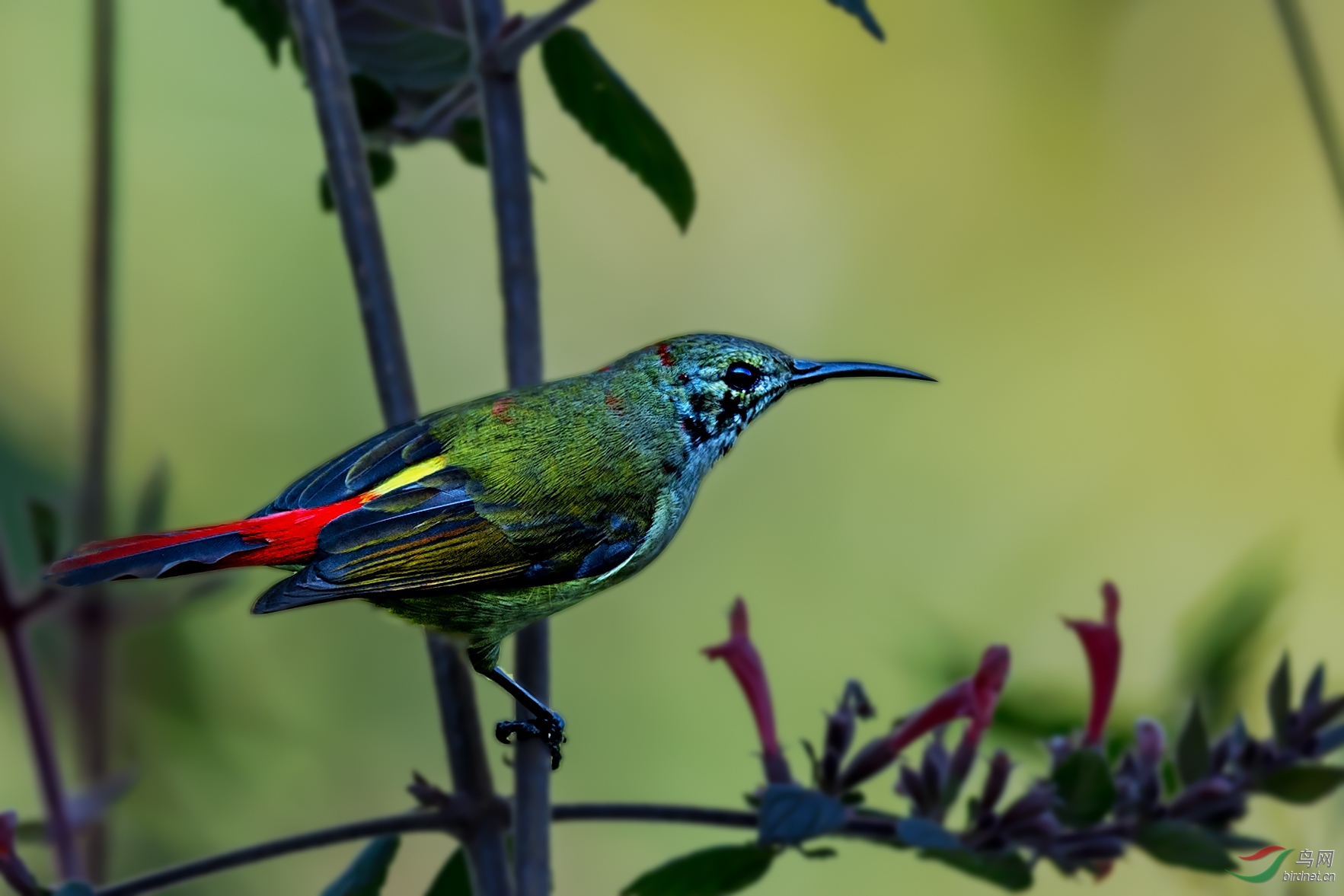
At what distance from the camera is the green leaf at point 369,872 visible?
53.0 inches

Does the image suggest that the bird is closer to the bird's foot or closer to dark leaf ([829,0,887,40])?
the bird's foot

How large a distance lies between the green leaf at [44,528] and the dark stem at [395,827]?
52cm

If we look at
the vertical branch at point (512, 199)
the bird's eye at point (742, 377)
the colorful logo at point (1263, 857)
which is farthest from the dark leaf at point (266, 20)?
the colorful logo at point (1263, 857)

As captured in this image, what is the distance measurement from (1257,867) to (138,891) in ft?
3.68

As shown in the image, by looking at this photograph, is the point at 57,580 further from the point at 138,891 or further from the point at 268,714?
the point at 268,714

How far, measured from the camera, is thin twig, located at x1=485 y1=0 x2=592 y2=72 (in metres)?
1.29

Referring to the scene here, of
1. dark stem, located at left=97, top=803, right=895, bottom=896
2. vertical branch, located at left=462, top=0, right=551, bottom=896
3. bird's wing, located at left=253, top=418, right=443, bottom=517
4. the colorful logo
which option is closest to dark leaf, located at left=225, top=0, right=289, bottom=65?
vertical branch, located at left=462, top=0, right=551, bottom=896

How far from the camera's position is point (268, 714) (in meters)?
3.04

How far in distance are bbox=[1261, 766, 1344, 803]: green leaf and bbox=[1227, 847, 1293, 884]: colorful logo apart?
5 cm

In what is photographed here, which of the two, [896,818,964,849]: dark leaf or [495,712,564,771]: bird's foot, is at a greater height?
[495,712,564,771]: bird's foot

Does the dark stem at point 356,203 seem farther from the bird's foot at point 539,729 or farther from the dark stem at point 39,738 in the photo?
the dark stem at point 39,738

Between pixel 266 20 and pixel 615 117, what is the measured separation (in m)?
0.44

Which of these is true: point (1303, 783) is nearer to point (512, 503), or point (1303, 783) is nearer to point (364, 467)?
point (512, 503)

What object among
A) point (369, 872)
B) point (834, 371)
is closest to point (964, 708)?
point (834, 371)
